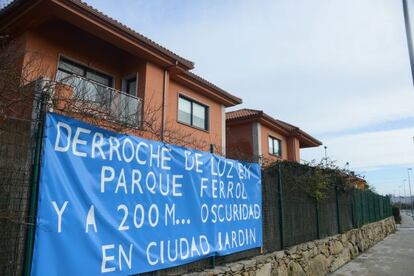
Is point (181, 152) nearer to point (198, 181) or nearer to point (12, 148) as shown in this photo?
point (198, 181)

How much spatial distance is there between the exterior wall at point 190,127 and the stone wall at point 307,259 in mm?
5472

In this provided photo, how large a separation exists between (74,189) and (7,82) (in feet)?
3.86

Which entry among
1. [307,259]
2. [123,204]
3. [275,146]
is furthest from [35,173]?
[275,146]

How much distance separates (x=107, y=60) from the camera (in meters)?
13.2

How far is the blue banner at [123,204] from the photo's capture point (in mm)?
3297

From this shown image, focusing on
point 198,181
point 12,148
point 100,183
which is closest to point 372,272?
point 198,181

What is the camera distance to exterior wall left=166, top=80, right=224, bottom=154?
1474cm

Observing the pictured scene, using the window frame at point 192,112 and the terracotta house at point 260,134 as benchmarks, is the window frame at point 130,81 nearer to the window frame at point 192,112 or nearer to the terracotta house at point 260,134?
the window frame at point 192,112

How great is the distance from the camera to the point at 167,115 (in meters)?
14.4

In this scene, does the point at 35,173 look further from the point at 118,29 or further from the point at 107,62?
the point at 107,62

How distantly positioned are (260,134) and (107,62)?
12404 mm

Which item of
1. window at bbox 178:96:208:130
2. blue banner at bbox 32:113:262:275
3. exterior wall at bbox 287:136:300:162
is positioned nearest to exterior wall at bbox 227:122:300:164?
exterior wall at bbox 287:136:300:162

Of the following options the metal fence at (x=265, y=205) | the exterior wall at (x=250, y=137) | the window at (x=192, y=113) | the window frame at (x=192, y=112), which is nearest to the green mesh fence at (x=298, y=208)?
the metal fence at (x=265, y=205)

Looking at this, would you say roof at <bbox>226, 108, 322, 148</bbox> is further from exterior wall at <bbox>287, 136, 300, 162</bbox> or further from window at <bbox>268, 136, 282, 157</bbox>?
window at <bbox>268, 136, 282, 157</bbox>
